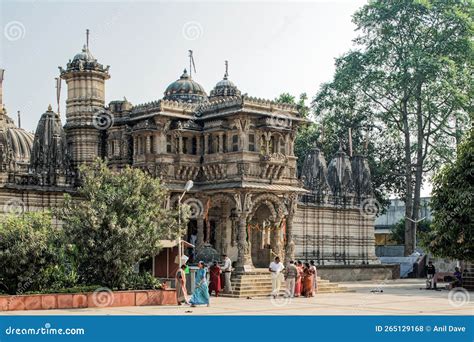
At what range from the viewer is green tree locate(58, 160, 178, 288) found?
25.1m

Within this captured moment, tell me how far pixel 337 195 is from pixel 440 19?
15101mm

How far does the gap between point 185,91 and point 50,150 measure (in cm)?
819

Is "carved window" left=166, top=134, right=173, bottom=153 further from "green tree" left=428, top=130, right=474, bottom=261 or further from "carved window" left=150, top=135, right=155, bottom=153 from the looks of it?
"green tree" left=428, top=130, right=474, bottom=261

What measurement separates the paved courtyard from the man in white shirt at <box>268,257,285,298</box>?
0.65m

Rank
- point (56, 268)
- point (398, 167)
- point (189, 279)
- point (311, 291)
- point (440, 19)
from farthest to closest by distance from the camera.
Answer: point (398, 167) < point (440, 19) < point (311, 291) < point (189, 279) < point (56, 268)

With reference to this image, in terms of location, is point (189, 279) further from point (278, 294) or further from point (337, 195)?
point (337, 195)

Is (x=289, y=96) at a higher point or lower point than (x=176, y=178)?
higher

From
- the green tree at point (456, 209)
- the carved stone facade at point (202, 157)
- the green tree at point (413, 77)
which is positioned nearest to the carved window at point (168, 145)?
the carved stone facade at point (202, 157)

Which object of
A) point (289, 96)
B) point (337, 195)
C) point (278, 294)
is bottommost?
point (278, 294)

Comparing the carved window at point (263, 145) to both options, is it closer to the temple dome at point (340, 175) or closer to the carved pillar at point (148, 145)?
the carved pillar at point (148, 145)

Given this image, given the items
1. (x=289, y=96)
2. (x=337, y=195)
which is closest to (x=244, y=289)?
(x=337, y=195)

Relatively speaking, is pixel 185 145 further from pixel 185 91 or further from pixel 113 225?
pixel 113 225

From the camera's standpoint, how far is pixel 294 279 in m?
30.4

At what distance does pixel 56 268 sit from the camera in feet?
80.6
